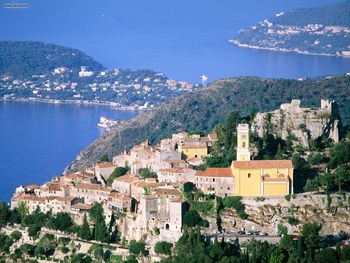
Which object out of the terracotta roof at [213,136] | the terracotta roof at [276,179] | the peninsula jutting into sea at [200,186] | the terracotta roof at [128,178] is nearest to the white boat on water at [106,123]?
the peninsula jutting into sea at [200,186]

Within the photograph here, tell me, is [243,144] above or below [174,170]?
above

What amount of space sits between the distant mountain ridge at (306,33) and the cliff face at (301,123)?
77.6 meters

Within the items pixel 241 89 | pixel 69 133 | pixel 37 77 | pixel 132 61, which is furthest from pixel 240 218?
pixel 132 61

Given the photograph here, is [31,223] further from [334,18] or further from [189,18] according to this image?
[189,18]

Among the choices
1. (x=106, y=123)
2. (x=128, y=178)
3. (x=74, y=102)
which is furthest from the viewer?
(x=74, y=102)

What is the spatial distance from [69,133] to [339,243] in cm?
4650

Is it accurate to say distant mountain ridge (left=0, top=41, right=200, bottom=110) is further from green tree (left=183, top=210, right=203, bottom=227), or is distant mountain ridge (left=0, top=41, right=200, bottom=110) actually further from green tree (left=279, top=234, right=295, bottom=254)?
green tree (left=279, top=234, right=295, bottom=254)

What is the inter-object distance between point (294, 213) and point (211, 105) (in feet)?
108

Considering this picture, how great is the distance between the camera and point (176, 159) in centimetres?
3700

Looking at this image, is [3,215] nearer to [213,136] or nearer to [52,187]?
[52,187]

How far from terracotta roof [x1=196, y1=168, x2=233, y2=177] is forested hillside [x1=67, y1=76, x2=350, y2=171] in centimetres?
2410

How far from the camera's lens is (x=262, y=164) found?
3331 centimetres

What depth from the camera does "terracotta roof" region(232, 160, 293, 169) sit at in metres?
33.2

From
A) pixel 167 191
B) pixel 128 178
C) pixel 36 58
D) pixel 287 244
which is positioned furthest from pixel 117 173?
pixel 36 58
